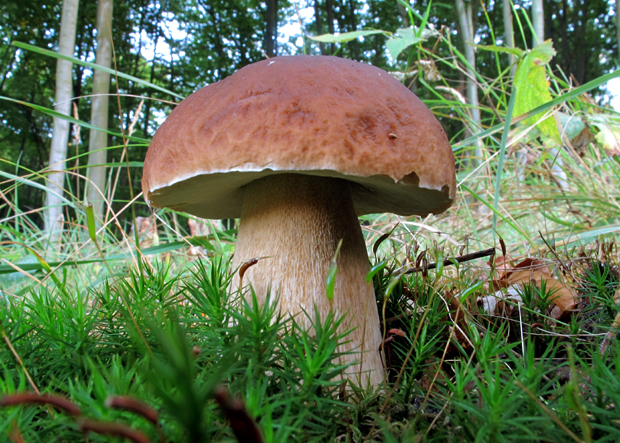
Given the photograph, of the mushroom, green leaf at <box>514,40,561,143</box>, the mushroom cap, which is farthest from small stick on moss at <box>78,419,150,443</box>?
green leaf at <box>514,40,561,143</box>

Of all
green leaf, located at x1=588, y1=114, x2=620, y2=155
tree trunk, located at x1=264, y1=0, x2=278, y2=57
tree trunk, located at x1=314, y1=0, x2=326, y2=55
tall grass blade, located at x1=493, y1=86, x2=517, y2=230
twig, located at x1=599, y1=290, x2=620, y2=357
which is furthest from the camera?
tree trunk, located at x1=314, y1=0, x2=326, y2=55

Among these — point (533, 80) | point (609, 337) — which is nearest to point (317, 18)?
point (533, 80)

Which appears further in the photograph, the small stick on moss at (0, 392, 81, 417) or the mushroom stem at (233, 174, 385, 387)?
the mushroom stem at (233, 174, 385, 387)

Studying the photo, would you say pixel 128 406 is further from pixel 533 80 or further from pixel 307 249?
pixel 533 80

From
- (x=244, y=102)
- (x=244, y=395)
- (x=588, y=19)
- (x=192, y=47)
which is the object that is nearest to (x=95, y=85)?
(x=244, y=102)

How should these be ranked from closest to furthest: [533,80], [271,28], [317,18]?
1. [533,80]
2. [271,28]
3. [317,18]

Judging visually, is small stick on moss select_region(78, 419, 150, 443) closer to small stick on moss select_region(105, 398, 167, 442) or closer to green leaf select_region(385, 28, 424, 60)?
small stick on moss select_region(105, 398, 167, 442)

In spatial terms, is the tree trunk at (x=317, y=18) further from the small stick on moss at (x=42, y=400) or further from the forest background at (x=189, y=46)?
the small stick on moss at (x=42, y=400)
